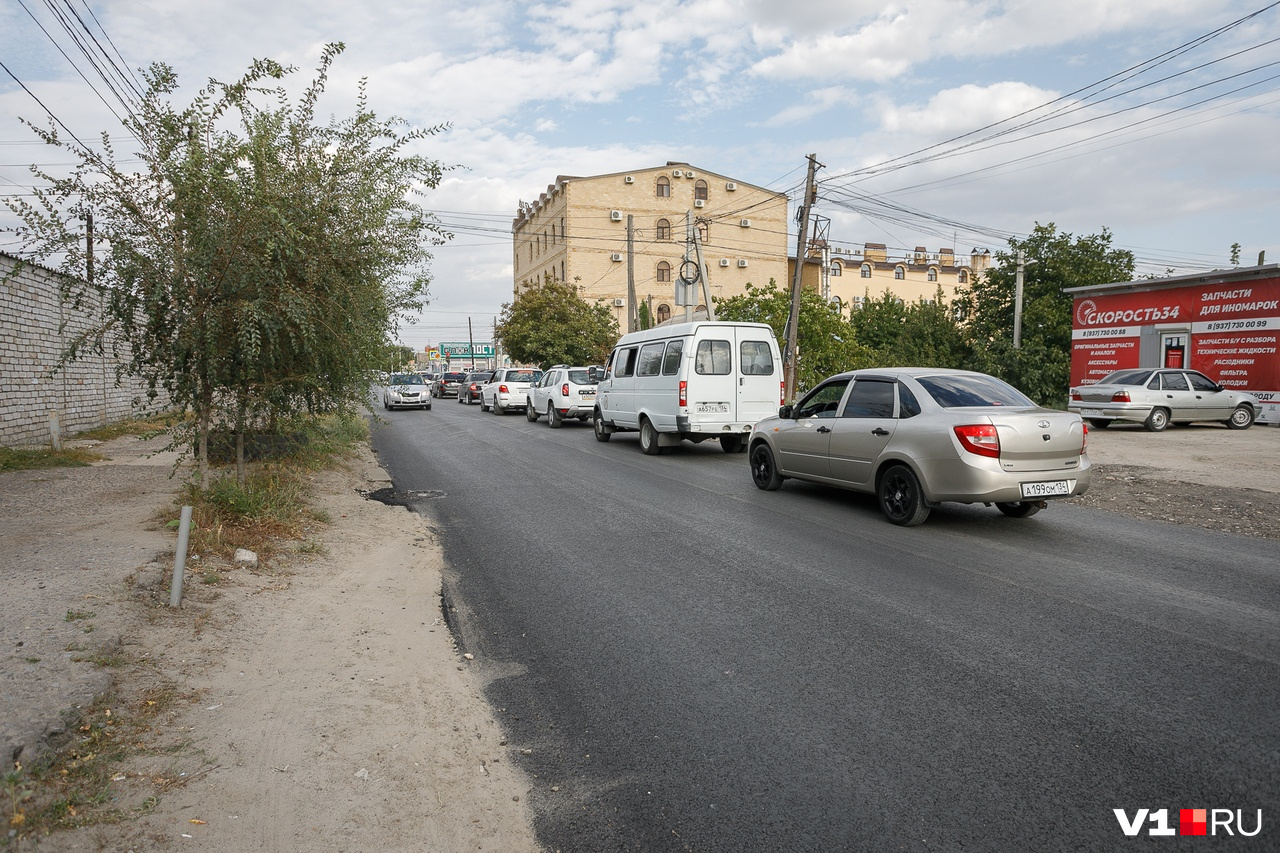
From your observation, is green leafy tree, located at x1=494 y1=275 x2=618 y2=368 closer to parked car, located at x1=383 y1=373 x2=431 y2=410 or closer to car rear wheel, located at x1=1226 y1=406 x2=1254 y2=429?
parked car, located at x1=383 y1=373 x2=431 y2=410

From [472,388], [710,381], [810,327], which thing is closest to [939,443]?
[710,381]

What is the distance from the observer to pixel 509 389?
30328mm

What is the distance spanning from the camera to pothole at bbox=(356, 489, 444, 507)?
10968 millimetres

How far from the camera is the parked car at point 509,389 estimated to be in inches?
1193

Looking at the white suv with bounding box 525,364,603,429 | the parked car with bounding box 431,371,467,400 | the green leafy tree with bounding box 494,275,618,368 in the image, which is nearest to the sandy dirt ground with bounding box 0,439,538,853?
the white suv with bounding box 525,364,603,429

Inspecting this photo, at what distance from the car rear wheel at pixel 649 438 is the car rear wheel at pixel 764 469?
481 cm

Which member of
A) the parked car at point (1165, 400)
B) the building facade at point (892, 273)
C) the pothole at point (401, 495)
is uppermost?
the building facade at point (892, 273)

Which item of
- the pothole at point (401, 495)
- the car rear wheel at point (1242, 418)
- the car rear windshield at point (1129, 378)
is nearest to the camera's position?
the pothole at point (401, 495)

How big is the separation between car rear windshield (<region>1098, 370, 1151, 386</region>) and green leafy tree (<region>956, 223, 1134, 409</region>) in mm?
12347

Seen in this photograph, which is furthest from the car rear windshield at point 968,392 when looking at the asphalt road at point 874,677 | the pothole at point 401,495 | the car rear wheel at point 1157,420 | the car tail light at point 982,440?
the car rear wheel at point 1157,420

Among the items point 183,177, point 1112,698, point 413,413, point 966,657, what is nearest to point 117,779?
point 966,657

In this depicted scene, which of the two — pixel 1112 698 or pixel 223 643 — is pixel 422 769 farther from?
pixel 1112 698

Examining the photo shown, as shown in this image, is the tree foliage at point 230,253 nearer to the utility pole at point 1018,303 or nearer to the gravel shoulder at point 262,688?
the gravel shoulder at point 262,688

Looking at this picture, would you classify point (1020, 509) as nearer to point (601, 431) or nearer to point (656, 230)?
point (601, 431)
